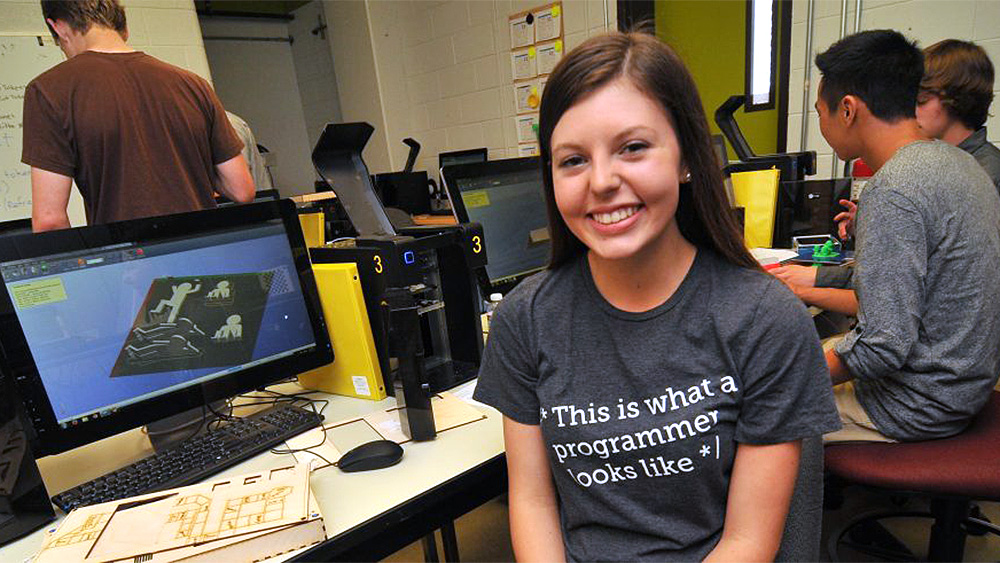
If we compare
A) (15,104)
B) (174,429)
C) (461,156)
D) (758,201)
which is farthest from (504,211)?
(15,104)

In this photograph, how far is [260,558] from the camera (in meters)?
0.80

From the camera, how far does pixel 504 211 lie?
1.66 metres

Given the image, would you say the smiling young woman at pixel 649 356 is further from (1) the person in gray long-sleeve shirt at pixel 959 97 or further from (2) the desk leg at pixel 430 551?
(1) the person in gray long-sleeve shirt at pixel 959 97

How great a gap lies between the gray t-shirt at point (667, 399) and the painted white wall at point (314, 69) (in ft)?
17.6

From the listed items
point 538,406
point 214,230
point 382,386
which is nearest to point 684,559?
point 538,406

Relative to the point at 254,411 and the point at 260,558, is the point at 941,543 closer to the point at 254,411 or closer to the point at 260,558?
the point at 260,558

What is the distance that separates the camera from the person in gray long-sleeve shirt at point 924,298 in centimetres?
120

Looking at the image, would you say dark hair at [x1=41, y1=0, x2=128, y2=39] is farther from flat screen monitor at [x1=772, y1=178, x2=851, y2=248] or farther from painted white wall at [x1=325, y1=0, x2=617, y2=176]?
painted white wall at [x1=325, y1=0, x2=617, y2=176]

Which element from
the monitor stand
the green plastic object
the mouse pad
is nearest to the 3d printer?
the mouse pad

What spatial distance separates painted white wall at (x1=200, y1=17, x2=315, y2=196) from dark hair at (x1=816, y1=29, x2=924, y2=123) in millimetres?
5560

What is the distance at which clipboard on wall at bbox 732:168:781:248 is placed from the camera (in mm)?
2260

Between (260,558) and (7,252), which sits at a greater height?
(7,252)

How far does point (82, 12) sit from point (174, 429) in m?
1.39

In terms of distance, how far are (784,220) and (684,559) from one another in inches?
74.3
